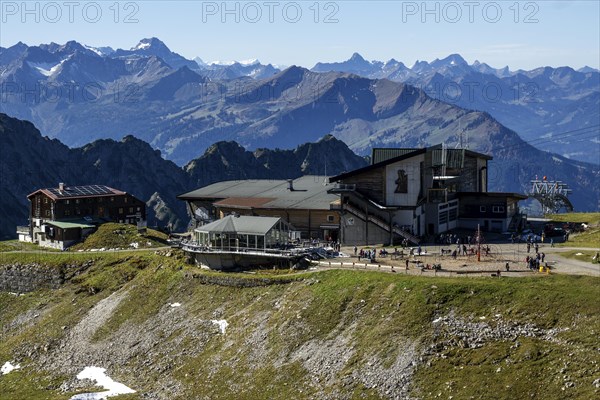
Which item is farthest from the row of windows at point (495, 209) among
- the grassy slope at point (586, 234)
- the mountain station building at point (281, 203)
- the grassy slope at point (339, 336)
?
the grassy slope at point (339, 336)

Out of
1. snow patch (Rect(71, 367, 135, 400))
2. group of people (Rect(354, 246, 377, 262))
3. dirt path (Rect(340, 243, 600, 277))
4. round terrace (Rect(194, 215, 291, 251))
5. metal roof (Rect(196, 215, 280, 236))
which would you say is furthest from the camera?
metal roof (Rect(196, 215, 280, 236))

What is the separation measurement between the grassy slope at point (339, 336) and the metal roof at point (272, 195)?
989 inches

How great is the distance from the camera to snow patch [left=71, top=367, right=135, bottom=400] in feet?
241

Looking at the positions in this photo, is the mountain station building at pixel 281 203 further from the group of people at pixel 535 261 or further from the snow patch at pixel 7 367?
the snow patch at pixel 7 367

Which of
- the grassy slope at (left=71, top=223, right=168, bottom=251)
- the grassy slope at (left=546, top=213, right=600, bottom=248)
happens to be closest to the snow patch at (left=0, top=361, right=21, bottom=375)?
the grassy slope at (left=71, top=223, right=168, bottom=251)

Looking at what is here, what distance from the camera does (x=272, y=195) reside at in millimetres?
125125

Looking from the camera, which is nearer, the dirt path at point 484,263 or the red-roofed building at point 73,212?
the dirt path at point 484,263

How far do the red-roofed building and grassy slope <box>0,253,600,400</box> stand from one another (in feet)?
133

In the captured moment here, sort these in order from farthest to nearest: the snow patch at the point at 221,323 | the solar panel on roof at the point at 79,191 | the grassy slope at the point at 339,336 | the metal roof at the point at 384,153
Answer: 1. the solar panel on roof at the point at 79,191
2. the metal roof at the point at 384,153
3. the snow patch at the point at 221,323
4. the grassy slope at the point at 339,336

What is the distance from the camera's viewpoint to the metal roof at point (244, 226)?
311ft

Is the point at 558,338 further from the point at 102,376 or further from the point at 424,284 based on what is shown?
the point at 102,376

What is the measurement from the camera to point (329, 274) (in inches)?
3349

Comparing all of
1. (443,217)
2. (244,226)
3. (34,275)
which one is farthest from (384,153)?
(34,275)

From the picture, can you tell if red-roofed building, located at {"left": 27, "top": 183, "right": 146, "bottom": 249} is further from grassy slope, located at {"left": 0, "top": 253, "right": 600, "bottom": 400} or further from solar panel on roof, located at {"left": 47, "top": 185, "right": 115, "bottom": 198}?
grassy slope, located at {"left": 0, "top": 253, "right": 600, "bottom": 400}
